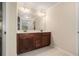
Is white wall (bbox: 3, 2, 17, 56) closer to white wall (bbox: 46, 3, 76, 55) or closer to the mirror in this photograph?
the mirror

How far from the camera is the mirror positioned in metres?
3.80

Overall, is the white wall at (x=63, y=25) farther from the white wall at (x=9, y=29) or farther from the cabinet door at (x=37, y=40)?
the white wall at (x=9, y=29)

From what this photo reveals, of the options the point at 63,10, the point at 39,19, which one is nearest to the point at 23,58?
the point at 63,10

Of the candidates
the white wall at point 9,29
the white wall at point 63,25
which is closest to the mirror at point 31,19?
the white wall at point 63,25

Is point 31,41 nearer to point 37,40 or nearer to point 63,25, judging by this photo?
point 37,40

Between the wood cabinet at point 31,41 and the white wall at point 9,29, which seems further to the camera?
the wood cabinet at point 31,41

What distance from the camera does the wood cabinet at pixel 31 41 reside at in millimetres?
2994

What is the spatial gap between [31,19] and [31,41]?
1134mm

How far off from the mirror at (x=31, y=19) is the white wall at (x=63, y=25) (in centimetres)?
34

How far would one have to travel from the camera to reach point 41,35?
3852mm

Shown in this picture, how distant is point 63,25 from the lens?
345 cm

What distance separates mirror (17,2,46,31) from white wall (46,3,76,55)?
339mm

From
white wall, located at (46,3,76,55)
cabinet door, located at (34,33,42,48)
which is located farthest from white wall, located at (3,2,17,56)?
white wall, located at (46,3,76,55)

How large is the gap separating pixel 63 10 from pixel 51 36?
1303 mm
